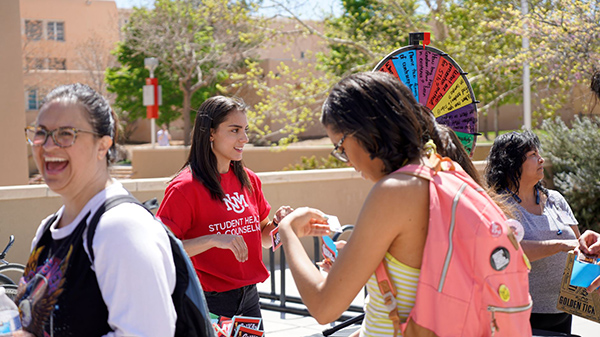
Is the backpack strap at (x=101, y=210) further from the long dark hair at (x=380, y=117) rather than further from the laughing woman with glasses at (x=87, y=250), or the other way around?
the long dark hair at (x=380, y=117)

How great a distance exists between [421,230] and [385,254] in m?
0.14

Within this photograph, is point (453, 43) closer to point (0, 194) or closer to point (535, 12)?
point (535, 12)

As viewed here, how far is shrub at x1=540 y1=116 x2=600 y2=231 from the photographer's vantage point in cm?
1155

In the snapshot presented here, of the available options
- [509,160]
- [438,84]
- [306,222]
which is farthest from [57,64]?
[306,222]

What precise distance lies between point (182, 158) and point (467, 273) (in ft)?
78.6

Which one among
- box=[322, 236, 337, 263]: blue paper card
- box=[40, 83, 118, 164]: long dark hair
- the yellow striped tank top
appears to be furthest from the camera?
box=[322, 236, 337, 263]: blue paper card

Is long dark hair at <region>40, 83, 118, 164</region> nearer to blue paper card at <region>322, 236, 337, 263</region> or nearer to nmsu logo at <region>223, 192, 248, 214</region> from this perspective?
blue paper card at <region>322, 236, 337, 263</region>

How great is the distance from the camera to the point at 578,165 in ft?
39.6

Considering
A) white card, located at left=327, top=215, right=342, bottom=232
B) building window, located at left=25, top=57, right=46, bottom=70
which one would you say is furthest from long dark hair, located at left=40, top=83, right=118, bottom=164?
building window, located at left=25, top=57, right=46, bottom=70

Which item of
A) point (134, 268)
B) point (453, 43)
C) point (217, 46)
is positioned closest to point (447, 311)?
point (134, 268)

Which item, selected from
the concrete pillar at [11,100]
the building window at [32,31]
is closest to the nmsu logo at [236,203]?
the concrete pillar at [11,100]

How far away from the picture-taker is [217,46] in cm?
3438

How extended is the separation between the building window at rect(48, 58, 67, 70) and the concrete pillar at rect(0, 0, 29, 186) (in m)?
30.3

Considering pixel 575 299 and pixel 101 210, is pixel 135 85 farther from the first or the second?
pixel 101 210
